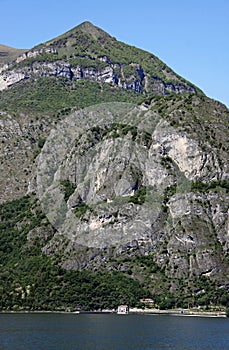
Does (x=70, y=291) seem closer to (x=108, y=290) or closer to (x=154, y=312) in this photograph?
(x=108, y=290)

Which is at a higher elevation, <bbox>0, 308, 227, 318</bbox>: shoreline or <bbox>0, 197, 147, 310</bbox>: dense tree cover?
<bbox>0, 197, 147, 310</bbox>: dense tree cover

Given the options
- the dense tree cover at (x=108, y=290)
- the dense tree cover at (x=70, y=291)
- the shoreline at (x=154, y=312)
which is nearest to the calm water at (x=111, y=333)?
the shoreline at (x=154, y=312)

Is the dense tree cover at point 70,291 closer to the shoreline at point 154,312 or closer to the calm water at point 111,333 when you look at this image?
the shoreline at point 154,312

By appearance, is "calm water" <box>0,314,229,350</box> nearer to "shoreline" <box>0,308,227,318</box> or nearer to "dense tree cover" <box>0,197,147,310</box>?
"shoreline" <box>0,308,227,318</box>

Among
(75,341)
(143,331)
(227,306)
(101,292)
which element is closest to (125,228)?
(101,292)

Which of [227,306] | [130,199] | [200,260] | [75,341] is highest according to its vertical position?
[130,199]

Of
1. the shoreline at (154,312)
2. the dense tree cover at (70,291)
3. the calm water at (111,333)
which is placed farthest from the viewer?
the dense tree cover at (70,291)

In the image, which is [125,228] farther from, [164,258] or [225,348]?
[225,348]

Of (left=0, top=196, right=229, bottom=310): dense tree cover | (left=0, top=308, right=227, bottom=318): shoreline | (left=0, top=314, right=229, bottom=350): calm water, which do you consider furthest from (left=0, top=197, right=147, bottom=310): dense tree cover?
(left=0, top=314, right=229, bottom=350): calm water

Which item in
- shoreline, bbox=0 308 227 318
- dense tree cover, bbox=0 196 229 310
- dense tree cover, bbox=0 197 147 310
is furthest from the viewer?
dense tree cover, bbox=0 197 147 310
